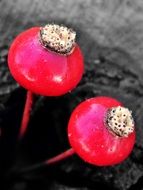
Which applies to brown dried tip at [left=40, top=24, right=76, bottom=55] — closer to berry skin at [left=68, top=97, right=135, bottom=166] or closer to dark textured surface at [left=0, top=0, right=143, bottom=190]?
berry skin at [left=68, top=97, right=135, bottom=166]

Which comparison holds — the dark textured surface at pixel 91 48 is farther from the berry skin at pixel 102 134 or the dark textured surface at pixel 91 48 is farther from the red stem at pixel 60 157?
the berry skin at pixel 102 134

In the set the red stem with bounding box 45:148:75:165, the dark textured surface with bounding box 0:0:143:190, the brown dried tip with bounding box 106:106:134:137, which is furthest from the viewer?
the dark textured surface with bounding box 0:0:143:190

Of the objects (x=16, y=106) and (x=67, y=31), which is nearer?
(x=67, y=31)

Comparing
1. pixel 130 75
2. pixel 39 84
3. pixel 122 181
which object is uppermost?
pixel 39 84

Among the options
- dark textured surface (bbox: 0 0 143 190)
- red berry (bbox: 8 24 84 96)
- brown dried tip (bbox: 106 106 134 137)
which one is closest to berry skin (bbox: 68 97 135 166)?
brown dried tip (bbox: 106 106 134 137)

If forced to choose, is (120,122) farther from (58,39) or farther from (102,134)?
Answer: (58,39)

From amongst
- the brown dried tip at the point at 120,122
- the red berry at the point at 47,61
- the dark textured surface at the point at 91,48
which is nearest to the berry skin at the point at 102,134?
the brown dried tip at the point at 120,122

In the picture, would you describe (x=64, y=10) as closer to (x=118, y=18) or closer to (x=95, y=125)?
(x=118, y=18)

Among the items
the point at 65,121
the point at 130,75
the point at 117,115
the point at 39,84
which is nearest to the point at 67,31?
the point at 39,84
